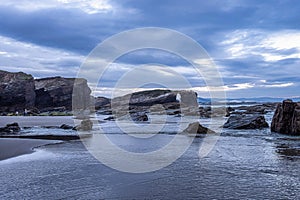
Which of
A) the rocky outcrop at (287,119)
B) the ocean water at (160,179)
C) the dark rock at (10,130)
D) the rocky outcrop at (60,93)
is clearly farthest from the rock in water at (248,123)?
the rocky outcrop at (60,93)

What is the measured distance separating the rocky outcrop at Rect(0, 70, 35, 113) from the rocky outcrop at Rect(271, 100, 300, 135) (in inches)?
2628

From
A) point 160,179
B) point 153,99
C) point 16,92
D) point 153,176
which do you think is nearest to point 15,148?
point 153,176

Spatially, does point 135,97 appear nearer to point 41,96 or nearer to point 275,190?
point 41,96

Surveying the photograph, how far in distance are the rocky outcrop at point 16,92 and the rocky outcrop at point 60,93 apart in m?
5.18

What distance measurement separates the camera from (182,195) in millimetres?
5473

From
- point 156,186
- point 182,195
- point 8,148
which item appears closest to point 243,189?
point 182,195

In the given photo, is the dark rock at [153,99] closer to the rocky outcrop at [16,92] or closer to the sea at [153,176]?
the rocky outcrop at [16,92]

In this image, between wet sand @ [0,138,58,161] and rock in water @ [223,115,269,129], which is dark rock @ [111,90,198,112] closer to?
rock in water @ [223,115,269,129]

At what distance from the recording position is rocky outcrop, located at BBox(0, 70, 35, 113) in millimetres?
75438

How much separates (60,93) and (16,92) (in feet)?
49.5

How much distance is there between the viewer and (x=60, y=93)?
91000 millimetres

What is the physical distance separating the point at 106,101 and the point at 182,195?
105349mm

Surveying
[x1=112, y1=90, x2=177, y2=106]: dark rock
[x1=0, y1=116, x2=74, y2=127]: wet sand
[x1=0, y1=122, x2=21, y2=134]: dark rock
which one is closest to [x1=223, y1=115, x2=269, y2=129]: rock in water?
[x1=0, y1=116, x2=74, y2=127]: wet sand

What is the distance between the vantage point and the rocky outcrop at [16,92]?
7544cm
